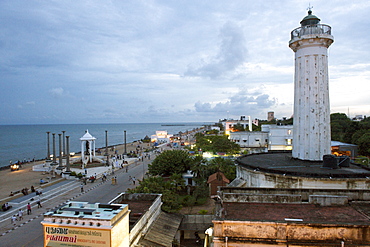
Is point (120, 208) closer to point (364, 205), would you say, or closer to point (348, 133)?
point (364, 205)

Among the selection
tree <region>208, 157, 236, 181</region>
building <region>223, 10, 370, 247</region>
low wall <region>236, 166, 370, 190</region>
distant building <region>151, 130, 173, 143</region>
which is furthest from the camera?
distant building <region>151, 130, 173, 143</region>

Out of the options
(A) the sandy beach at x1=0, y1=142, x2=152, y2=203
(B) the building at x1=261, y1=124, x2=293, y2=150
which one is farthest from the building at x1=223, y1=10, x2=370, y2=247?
(B) the building at x1=261, y1=124, x2=293, y2=150

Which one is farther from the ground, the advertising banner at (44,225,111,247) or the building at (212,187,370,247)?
the building at (212,187,370,247)

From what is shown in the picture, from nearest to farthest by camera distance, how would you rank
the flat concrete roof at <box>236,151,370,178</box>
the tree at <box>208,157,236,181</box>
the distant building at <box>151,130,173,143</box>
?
the flat concrete roof at <box>236,151,370,178</box> → the tree at <box>208,157,236,181</box> → the distant building at <box>151,130,173,143</box>

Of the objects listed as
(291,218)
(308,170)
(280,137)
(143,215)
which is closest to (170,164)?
(143,215)

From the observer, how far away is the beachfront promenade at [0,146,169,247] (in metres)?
18.1

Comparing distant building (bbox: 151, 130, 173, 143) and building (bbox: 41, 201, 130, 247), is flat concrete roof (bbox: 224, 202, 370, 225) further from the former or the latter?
distant building (bbox: 151, 130, 173, 143)

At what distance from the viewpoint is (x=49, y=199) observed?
27828mm

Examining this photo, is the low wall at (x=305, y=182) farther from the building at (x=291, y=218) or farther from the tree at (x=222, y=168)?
the tree at (x=222, y=168)

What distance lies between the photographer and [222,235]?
9.12 meters

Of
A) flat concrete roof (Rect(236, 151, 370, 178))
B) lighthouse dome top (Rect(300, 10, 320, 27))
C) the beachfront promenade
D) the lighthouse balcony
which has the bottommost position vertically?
the beachfront promenade

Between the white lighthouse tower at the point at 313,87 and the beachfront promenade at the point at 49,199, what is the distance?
838 inches

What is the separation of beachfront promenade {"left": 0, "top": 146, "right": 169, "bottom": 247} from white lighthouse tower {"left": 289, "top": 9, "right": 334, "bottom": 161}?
21.3 meters

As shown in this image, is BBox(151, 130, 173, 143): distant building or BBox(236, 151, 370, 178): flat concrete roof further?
BBox(151, 130, 173, 143): distant building
